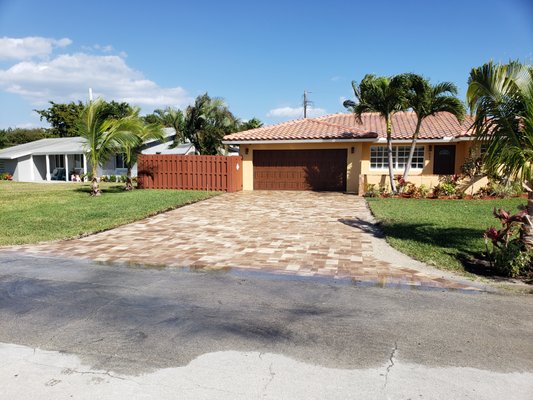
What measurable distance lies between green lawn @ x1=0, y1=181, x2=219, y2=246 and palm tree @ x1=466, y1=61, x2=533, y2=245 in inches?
341

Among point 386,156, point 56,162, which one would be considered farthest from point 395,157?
point 56,162

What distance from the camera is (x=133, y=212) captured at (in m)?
12.5

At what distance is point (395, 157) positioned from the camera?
20.2m

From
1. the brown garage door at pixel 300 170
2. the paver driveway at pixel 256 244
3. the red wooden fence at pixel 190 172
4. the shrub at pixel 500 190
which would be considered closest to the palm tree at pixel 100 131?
the red wooden fence at pixel 190 172

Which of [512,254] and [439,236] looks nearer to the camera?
[512,254]

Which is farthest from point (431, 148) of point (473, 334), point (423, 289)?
point (473, 334)

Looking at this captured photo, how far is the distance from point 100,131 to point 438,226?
1370cm

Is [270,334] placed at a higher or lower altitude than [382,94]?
lower

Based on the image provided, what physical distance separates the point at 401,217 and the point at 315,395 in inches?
355

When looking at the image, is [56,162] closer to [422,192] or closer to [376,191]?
[376,191]

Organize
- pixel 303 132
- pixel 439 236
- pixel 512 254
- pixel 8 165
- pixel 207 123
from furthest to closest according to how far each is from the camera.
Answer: pixel 8 165, pixel 207 123, pixel 303 132, pixel 439 236, pixel 512 254

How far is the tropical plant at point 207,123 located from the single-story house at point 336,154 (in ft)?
15.9

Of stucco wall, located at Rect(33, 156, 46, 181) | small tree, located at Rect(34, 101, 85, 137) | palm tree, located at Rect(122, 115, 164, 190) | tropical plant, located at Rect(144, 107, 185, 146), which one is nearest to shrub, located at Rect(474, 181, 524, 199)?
palm tree, located at Rect(122, 115, 164, 190)

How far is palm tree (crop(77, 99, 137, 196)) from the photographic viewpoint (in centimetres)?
1689
